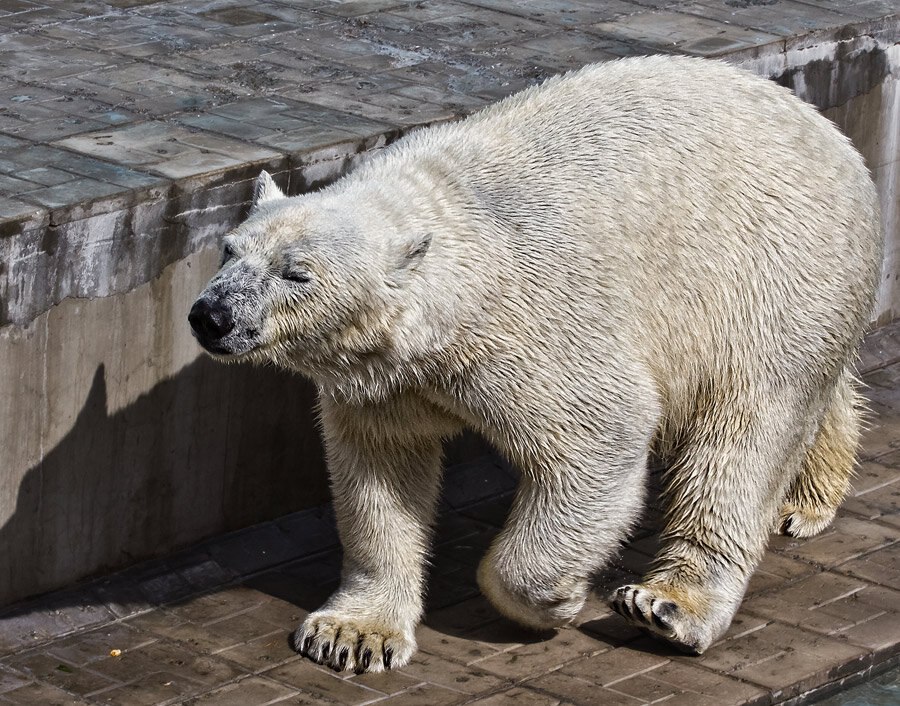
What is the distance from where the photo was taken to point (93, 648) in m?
5.25

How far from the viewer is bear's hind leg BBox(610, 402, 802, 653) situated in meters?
5.27

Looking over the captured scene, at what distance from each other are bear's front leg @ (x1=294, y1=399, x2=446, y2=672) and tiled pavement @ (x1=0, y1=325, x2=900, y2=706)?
0.08 m

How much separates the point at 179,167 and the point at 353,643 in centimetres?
165

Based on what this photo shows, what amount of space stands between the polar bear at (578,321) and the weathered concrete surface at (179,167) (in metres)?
0.69

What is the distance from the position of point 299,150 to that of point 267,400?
0.88 meters

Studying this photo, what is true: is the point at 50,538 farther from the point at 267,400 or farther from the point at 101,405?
the point at 267,400

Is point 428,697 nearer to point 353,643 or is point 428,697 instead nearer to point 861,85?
point 353,643

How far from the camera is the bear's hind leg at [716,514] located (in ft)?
17.3

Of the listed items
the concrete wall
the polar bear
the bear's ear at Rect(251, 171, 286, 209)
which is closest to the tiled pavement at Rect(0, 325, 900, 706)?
the polar bear

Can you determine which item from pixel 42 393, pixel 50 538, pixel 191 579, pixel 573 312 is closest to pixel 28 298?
pixel 42 393

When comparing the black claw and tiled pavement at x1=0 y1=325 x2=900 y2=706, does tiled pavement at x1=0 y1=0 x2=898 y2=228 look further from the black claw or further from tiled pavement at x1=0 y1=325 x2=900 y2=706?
the black claw

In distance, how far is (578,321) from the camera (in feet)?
16.1

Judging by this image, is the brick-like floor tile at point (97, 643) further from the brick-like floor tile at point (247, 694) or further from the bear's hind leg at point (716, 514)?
the bear's hind leg at point (716, 514)

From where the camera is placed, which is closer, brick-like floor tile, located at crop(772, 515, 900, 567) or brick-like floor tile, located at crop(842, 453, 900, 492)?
brick-like floor tile, located at crop(772, 515, 900, 567)
